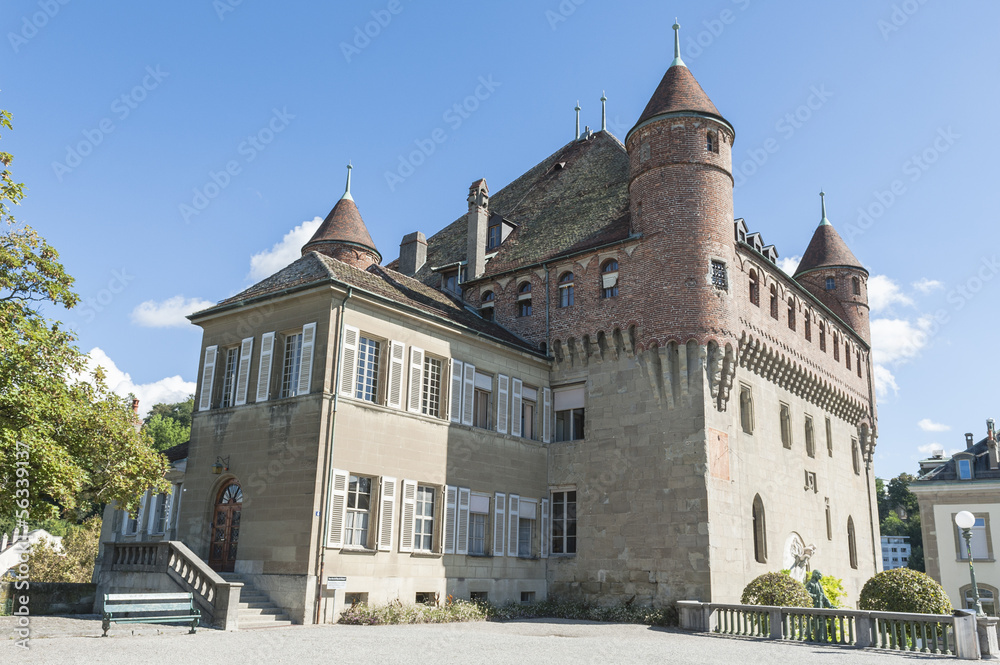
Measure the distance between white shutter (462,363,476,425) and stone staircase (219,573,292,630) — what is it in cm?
726

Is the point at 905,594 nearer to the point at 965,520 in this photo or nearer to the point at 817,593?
the point at 965,520

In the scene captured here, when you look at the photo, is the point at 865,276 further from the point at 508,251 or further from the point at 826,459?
the point at 508,251

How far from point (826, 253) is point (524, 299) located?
690 inches

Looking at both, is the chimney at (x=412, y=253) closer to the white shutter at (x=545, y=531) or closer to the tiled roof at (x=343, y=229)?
the tiled roof at (x=343, y=229)

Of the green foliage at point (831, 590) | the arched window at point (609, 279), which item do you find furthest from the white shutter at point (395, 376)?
the green foliage at point (831, 590)

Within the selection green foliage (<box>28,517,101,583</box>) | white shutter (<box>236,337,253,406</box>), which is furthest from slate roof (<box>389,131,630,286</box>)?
green foliage (<box>28,517,101,583</box>)

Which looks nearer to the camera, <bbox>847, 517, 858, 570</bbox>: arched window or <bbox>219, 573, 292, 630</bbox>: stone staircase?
<bbox>219, 573, 292, 630</bbox>: stone staircase

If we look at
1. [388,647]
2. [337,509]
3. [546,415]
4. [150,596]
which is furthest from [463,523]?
[150,596]

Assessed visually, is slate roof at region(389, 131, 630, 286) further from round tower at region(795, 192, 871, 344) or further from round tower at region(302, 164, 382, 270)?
round tower at region(795, 192, 871, 344)

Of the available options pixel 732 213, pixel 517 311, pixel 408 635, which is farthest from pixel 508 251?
pixel 408 635

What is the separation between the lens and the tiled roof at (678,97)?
25602 millimetres

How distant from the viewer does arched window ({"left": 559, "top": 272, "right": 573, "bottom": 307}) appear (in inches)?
1056

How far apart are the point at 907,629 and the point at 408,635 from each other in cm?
1059

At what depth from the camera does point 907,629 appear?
16812 mm
